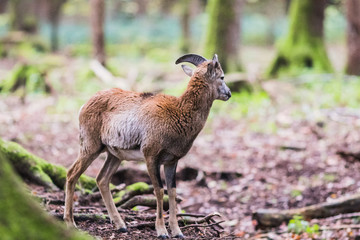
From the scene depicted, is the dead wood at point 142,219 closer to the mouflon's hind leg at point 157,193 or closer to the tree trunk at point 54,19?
the mouflon's hind leg at point 157,193

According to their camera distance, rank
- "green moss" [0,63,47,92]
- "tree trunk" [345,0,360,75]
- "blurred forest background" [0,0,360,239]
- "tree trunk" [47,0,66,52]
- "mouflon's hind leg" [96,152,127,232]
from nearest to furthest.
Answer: "mouflon's hind leg" [96,152,127,232]
"blurred forest background" [0,0,360,239]
"green moss" [0,63,47,92]
"tree trunk" [345,0,360,75]
"tree trunk" [47,0,66,52]

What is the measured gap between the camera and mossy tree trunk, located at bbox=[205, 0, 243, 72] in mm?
17875

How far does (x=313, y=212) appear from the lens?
739 cm

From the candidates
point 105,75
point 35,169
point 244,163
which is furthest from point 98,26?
point 35,169

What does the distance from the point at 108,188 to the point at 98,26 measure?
51.9ft

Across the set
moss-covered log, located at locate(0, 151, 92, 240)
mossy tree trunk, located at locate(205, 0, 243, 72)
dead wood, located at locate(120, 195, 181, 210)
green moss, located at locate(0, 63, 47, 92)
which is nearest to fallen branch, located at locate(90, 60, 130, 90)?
green moss, located at locate(0, 63, 47, 92)

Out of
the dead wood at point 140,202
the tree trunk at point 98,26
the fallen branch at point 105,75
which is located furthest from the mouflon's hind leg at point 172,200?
the tree trunk at point 98,26

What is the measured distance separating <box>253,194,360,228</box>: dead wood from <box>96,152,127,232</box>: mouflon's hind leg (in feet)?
9.62

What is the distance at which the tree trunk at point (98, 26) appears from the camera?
65.7 feet

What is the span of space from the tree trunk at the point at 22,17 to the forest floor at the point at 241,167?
755 inches

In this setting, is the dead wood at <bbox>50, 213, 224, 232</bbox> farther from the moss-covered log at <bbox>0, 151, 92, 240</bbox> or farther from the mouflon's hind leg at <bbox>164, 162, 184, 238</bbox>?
the moss-covered log at <bbox>0, 151, 92, 240</bbox>

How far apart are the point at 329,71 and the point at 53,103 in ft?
33.8

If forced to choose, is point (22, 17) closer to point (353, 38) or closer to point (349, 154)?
point (353, 38)

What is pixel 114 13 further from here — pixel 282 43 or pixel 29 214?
pixel 29 214
